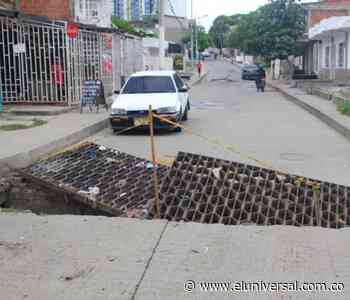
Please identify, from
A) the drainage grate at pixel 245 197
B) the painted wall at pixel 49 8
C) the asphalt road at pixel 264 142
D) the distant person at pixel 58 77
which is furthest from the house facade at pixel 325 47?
the drainage grate at pixel 245 197

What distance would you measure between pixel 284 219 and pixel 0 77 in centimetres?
1564

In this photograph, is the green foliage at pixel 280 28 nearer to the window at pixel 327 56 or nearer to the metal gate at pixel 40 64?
the window at pixel 327 56

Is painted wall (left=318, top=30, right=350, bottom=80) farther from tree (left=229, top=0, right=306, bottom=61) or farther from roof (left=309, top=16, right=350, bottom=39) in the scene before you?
tree (left=229, top=0, right=306, bottom=61)

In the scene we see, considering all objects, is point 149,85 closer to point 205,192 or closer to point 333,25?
point 205,192

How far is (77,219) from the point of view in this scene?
6.24 metres

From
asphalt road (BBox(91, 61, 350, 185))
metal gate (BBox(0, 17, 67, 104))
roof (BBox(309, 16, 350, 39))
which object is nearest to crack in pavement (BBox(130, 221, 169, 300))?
asphalt road (BBox(91, 61, 350, 185))

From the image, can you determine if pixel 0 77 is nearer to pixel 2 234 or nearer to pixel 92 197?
pixel 92 197

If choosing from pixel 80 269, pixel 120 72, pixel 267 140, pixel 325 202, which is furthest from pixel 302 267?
pixel 120 72

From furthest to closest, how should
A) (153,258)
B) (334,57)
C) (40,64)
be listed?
(334,57) < (40,64) < (153,258)

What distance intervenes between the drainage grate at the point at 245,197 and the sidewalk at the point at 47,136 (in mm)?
3617

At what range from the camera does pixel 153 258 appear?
4.98m

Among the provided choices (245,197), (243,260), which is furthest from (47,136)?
(243,260)

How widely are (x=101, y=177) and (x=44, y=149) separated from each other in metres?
3.46

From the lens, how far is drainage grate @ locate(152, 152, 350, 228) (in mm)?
6637
